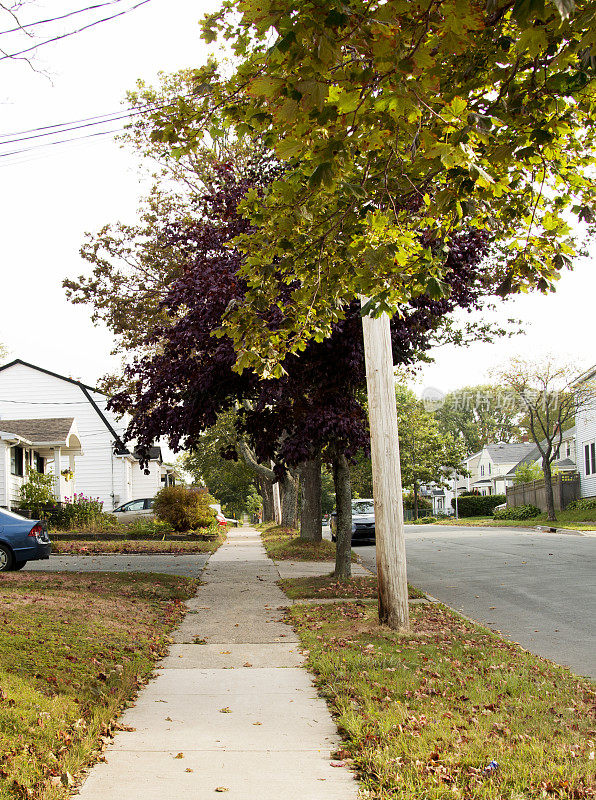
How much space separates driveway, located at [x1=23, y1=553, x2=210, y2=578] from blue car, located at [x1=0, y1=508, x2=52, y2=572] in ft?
1.10

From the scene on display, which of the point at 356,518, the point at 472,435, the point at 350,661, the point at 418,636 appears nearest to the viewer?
the point at 350,661

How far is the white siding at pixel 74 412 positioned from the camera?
3644 centimetres

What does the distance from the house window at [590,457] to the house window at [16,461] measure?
27253 millimetres

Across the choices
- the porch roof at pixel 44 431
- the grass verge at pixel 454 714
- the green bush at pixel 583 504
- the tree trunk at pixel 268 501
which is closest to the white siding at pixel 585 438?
the green bush at pixel 583 504

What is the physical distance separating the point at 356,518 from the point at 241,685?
19.9 m

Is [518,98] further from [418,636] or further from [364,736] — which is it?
[418,636]

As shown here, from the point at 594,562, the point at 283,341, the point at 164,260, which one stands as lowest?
the point at 594,562

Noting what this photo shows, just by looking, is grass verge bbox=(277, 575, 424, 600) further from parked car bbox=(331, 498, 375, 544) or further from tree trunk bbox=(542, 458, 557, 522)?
tree trunk bbox=(542, 458, 557, 522)

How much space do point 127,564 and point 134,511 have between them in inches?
675

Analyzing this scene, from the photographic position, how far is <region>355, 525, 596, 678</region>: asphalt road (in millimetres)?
8969

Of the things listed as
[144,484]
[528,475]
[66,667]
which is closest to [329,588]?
[66,667]

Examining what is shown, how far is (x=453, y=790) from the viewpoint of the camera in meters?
4.11

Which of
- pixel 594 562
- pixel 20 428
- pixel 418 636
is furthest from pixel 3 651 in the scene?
pixel 20 428

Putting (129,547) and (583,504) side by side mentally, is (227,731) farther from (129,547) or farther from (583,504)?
(583,504)
